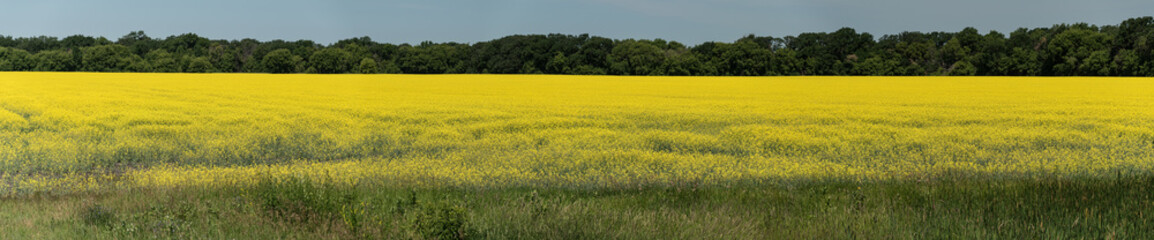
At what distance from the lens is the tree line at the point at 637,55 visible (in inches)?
2432

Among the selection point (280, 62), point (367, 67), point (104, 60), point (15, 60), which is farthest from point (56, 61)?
point (367, 67)

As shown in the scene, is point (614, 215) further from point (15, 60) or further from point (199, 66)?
point (15, 60)

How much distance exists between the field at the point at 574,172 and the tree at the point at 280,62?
4681 centimetres

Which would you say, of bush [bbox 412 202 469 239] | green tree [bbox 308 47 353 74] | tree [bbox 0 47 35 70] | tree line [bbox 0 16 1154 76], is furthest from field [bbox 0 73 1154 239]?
tree [bbox 0 47 35 70]

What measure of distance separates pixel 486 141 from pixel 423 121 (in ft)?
16.6

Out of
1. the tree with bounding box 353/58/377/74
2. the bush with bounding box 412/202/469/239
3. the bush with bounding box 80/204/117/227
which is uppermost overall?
the bush with bounding box 412/202/469/239

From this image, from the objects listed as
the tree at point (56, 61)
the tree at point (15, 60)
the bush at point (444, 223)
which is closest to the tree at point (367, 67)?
the tree at point (56, 61)

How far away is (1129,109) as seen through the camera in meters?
22.5

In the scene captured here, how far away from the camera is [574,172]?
10.2 m

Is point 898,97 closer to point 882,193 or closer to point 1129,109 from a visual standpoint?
point 1129,109

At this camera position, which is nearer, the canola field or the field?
the field

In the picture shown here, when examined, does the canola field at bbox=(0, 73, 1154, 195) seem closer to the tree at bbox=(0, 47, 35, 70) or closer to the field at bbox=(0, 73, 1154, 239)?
the field at bbox=(0, 73, 1154, 239)

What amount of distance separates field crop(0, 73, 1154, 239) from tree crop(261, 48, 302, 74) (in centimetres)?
4681

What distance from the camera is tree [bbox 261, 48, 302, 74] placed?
69500 millimetres
